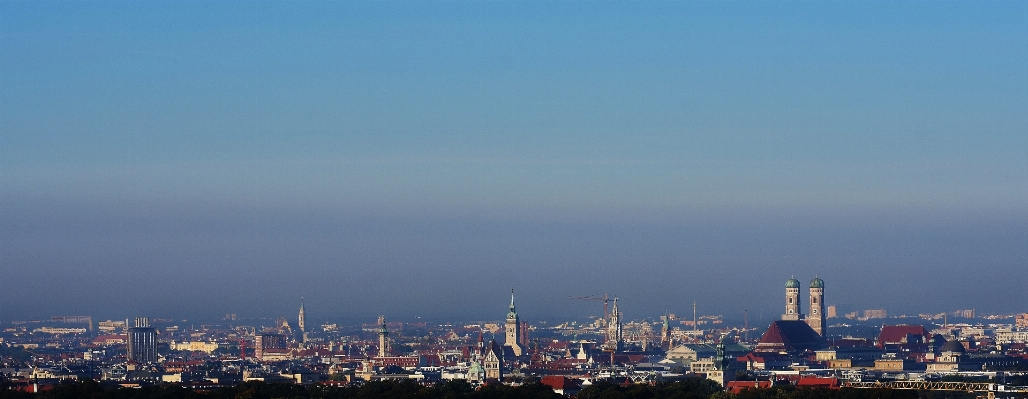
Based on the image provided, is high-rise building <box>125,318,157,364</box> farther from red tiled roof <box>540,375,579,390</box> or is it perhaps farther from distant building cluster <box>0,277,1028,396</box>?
red tiled roof <box>540,375,579,390</box>

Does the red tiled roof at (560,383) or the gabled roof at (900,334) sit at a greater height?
the red tiled roof at (560,383)

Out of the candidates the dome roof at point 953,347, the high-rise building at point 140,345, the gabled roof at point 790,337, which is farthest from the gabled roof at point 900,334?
the high-rise building at point 140,345

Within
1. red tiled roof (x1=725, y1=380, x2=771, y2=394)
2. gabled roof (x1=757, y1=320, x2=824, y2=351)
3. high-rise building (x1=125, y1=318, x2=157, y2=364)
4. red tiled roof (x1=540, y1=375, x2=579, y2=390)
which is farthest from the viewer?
high-rise building (x1=125, y1=318, x2=157, y2=364)

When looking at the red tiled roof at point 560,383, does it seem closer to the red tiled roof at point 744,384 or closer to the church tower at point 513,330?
the red tiled roof at point 744,384

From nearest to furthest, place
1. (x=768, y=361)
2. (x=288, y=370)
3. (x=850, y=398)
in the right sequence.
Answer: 1. (x=850, y=398)
2. (x=288, y=370)
3. (x=768, y=361)

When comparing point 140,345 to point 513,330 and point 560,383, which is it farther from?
point 560,383

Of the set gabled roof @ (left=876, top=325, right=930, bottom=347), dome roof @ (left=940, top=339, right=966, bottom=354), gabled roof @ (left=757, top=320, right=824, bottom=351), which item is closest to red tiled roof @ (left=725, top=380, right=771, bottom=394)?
dome roof @ (left=940, top=339, right=966, bottom=354)

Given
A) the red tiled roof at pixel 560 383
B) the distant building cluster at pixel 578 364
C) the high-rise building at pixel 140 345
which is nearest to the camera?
the red tiled roof at pixel 560 383

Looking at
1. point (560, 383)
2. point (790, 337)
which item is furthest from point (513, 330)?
point (560, 383)

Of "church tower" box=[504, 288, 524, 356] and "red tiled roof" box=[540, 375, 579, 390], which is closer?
"red tiled roof" box=[540, 375, 579, 390]

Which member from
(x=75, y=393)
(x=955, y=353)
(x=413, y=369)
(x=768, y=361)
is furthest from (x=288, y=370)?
(x=75, y=393)

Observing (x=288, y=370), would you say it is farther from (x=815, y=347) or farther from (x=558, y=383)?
(x=815, y=347)

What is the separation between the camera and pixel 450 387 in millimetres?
88750

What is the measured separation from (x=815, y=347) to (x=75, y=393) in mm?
107307
